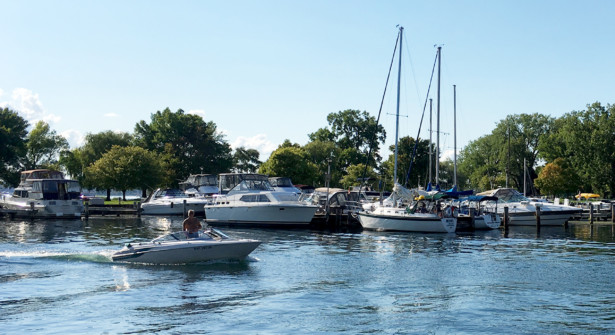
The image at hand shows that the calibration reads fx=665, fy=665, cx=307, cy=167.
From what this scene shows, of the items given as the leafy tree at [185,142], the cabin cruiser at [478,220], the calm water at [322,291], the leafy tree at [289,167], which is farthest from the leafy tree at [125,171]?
the cabin cruiser at [478,220]

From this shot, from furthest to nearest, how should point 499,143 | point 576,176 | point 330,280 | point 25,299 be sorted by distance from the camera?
point 499,143
point 576,176
point 330,280
point 25,299

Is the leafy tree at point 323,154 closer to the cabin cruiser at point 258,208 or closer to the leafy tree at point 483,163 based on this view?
the leafy tree at point 483,163

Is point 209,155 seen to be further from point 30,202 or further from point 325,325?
point 325,325

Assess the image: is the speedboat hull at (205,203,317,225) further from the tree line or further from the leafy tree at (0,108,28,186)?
the leafy tree at (0,108,28,186)

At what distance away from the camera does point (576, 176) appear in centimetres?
9625

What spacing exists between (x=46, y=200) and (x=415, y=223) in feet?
106

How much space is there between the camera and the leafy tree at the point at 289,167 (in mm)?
97188

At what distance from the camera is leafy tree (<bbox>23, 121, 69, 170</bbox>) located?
4215 inches

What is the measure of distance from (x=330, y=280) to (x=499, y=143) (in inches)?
3648

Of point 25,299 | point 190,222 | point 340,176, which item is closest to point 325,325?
point 25,299

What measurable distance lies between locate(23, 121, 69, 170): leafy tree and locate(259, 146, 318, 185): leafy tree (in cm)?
3491

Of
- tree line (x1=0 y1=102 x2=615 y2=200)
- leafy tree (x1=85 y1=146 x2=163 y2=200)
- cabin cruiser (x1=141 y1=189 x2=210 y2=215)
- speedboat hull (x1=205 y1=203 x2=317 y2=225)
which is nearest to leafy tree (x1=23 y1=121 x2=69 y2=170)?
tree line (x1=0 y1=102 x2=615 y2=200)

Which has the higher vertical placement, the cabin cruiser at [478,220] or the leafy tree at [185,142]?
the leafy tree at [185,142]

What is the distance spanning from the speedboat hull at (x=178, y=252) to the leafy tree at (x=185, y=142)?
3238 inches
